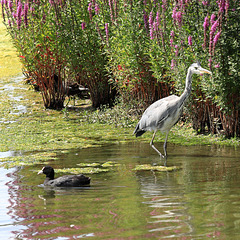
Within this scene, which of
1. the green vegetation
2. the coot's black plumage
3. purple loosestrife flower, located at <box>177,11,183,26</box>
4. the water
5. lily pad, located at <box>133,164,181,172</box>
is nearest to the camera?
the water

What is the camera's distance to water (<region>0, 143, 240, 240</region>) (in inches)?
176

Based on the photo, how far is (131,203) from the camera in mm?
5539

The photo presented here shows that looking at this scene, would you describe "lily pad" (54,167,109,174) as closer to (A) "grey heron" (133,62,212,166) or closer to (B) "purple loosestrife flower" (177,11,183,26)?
(A) "grey heron" (133,62,212,166)

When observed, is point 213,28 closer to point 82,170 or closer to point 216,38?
point 216,38

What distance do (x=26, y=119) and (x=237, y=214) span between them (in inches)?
382

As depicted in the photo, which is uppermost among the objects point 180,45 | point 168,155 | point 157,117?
point 180,45

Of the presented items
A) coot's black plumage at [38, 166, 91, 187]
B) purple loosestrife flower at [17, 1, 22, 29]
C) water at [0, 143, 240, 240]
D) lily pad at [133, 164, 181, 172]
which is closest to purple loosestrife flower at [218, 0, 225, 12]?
water at [0, 143, 240, 240]

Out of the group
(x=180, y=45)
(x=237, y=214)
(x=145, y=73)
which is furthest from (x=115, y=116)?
(x=237, y=214)

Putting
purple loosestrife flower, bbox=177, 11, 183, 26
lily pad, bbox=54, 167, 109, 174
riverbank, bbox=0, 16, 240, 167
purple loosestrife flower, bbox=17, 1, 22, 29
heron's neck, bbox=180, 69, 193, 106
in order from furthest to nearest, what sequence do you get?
purple loosestrife flower, bbox=17, 1, 22, 29
riverbank, bbox=0, 16, 240, 167
purple loosestrife flower, bbox=177, 11, 183, 26
heron's neck, bbox=180, 69, 193, 106
lily pad, bbox=54, 167, 109, 174

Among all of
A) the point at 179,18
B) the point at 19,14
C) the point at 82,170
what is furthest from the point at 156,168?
the point at 19,14

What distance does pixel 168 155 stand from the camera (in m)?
9.02

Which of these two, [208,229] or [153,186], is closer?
[208,229]

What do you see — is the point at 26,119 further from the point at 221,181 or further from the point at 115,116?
the point at 221,181

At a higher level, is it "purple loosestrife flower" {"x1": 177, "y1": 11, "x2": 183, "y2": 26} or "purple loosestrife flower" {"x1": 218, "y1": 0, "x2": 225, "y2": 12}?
"purple loosestrife flower" {"x1": 218, "y1": 0, "x2": 225, "y2": 12}
